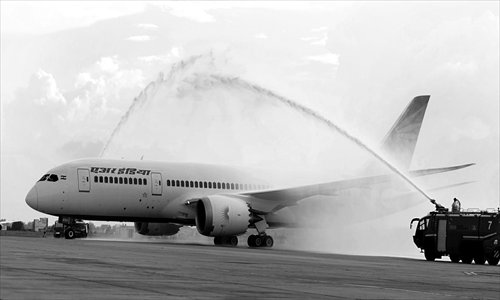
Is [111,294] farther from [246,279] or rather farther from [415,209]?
[415,209]

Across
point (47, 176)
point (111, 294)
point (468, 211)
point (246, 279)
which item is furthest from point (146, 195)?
point (111, 294)

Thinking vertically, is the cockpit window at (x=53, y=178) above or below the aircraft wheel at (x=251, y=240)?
above

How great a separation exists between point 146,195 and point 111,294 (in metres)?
32.7

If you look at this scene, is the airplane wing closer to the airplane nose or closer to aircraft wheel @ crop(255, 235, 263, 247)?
aircraft wheel @ crop(255, 235, 263, 247)

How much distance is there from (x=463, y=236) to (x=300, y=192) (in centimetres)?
1305

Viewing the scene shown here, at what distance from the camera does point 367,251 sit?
2036 inches

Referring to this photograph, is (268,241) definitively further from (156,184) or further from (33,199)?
(33,199)

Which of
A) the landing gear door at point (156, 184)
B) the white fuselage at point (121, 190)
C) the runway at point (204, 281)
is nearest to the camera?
the runway at point (204, 281)

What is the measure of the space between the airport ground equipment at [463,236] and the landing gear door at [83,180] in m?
17.5

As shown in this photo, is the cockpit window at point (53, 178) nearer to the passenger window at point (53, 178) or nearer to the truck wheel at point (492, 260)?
the passenger window at point (53, 178)

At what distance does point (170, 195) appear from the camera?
153ft

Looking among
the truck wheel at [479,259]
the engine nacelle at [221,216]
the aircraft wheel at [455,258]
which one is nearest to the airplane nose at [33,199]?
the engine nacelle at [221,216]

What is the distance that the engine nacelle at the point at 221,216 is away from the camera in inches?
1740

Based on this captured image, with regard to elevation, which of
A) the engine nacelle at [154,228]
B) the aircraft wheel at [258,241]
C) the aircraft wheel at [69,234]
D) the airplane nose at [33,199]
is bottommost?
the aircraft wheel at [258,241]
